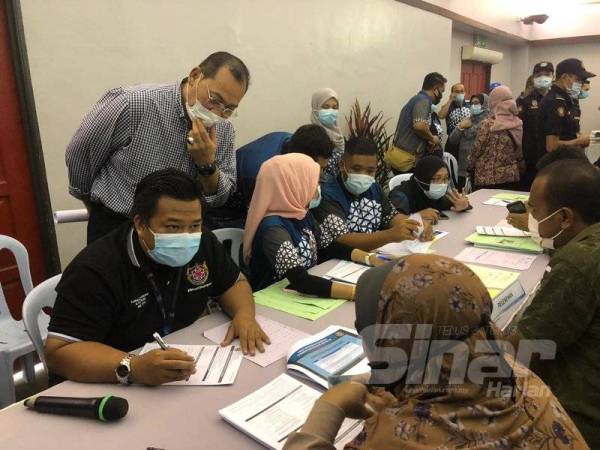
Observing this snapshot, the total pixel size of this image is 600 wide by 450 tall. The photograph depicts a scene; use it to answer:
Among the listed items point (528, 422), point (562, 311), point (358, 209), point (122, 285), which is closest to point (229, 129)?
point (358, 209)

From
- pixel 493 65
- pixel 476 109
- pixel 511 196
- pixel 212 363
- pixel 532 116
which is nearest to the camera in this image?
pixel 212 363

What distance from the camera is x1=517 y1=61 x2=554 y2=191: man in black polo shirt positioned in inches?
154

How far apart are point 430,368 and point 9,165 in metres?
2.40

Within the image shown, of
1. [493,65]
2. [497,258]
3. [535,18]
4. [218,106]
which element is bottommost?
[497,258]

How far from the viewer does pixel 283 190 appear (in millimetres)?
1885

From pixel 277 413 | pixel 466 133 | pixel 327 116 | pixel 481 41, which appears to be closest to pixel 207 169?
pixel 277 413

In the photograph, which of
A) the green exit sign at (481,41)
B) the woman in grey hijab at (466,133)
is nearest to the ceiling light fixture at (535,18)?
the green exit sign at (481,41)

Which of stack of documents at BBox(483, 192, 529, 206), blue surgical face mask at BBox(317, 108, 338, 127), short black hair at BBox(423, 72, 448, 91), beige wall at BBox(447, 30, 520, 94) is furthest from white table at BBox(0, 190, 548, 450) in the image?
beige wall at BBox(447, 30, 520, 94)

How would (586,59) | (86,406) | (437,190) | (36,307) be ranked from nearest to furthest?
(86,406) < (36,307) < (437,190) < (586,59)

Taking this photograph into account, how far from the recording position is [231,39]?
330 cm

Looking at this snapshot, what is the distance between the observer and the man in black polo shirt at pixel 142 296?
3.76ft

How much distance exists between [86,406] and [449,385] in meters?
0.75

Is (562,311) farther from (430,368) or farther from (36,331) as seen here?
(36,331)

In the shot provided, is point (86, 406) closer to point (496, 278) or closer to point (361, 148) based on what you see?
point (496, 278)
